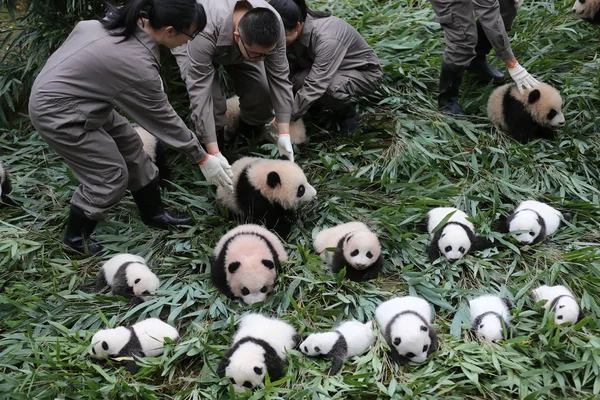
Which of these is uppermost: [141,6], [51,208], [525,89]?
[141,6]

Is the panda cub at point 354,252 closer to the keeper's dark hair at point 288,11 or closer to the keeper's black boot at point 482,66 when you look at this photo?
the keeper's dark hair at point 288,11

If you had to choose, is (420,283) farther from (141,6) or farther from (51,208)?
(51,208)

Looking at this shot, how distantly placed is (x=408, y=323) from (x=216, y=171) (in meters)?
1.65

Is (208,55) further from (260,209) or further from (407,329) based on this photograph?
(407,329)

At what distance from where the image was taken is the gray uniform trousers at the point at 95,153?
371 cm

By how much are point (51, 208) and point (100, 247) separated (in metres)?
0.71

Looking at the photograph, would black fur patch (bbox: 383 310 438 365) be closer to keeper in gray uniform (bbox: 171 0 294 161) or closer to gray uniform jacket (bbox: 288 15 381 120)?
keeper in gray uniform (bbox: 171 0 294 161)

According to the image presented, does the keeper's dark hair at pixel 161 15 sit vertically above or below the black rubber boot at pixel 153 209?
above

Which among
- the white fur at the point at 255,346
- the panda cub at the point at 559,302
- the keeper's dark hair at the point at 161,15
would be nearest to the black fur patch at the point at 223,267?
the white fur at the point at 255,346

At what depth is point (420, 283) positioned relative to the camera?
391cm

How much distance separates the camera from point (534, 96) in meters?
5.12

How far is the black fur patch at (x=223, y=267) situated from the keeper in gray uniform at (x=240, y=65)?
30.3 inches

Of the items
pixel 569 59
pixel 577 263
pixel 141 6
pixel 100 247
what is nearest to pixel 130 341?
pixel 100 247

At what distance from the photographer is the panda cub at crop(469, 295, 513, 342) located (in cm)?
349
